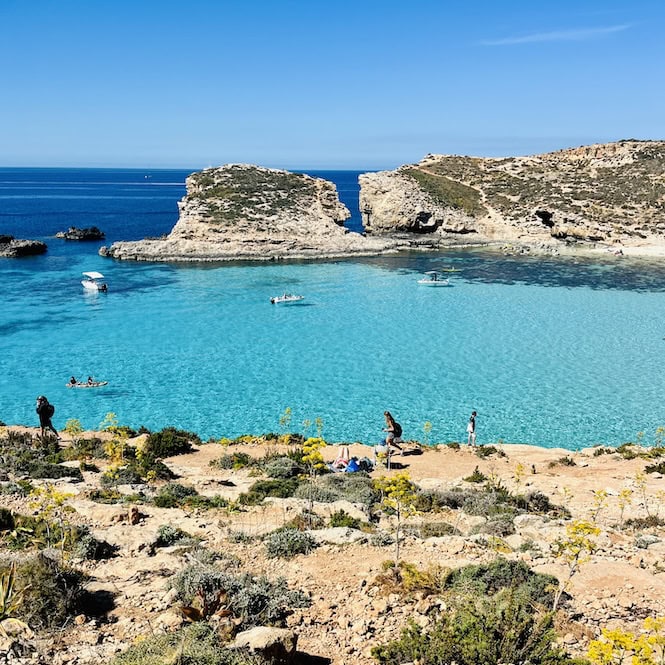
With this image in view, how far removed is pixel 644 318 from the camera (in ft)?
121

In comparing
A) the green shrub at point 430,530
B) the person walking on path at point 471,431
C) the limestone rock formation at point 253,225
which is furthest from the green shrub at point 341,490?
the limestone rock formation at point 253,225

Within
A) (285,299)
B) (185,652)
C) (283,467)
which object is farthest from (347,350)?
(185,652)

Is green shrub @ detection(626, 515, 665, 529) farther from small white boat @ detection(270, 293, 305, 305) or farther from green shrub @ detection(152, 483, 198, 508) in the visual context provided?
small white boat @ detection(270, 293, 305, 305)

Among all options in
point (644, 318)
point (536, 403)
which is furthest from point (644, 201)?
point (536, 403)

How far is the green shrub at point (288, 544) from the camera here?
903cm

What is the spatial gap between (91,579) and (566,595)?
6.67m

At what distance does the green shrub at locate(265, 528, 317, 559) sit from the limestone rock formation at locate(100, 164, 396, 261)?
177 ft

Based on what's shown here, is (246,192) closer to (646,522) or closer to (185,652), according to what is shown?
(646,522)

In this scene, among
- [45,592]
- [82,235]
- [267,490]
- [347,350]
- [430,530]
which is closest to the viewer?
[45,592]

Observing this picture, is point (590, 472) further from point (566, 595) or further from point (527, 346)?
point (527, 346)

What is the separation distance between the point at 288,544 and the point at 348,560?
40.2 inches

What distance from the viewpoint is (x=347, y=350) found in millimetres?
30156

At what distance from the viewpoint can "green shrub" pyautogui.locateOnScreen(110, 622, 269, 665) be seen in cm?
550

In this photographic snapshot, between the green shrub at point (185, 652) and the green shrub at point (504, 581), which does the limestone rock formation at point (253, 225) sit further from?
the green shrub at point (185, 652)
